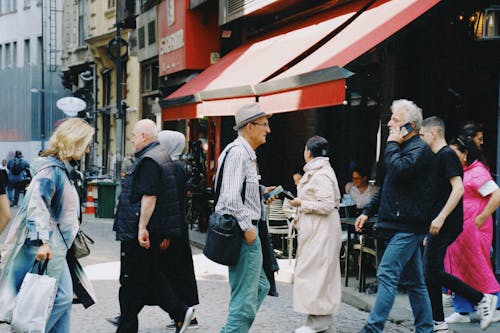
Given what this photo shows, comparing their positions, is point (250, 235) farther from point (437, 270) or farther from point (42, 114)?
point (42, 114)

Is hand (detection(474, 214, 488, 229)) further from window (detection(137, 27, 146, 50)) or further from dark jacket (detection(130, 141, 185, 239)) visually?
window (detection(137, 27, 146, 50))

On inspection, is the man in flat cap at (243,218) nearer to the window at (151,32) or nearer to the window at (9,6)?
the window at (151,32)

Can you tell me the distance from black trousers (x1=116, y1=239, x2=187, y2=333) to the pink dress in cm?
264

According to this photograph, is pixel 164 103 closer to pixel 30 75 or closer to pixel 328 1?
pixel 328 1

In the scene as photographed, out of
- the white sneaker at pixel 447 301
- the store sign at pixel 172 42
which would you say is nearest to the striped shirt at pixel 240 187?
the white sneaker at pixel 447 301

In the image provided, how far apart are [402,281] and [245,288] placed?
1.57m

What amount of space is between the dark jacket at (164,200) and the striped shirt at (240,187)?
113 centimetres

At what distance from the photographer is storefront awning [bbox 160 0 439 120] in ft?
31.4

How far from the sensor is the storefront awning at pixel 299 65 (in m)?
9.57

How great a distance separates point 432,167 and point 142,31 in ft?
55.3


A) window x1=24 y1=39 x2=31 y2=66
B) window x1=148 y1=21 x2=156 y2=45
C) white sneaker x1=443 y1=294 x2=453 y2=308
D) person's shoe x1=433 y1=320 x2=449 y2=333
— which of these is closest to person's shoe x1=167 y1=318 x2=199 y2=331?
person's shoe x1=433 y1=320 x2=449 y2=333

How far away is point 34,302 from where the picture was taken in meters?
5.62

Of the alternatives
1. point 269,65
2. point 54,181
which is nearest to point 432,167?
point 54,181

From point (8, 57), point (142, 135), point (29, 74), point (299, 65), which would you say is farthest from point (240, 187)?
point (8, 57)
